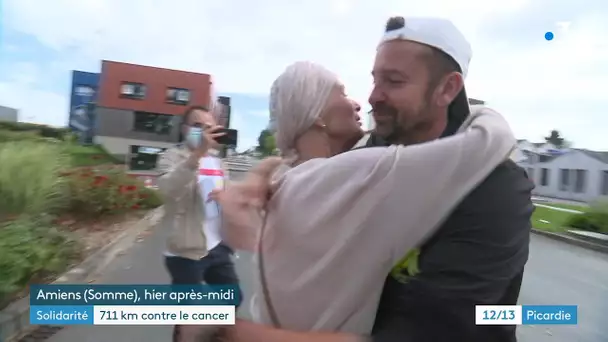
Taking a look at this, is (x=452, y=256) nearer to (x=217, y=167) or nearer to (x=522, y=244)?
(x=522, y=244)

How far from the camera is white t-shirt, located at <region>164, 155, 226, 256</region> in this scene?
5.32 feet

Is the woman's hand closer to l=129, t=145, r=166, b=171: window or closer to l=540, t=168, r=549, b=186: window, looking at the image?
→ l=540, t=168, r=549, b=186: window

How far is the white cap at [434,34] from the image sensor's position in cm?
62

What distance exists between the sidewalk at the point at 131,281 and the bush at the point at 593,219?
1.29 metres

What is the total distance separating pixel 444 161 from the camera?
0.54 m

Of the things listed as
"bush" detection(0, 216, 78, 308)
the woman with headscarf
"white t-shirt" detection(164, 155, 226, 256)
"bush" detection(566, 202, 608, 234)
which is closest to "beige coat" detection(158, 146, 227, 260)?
"white t-shirt" detection(164, 155, 226, 256)

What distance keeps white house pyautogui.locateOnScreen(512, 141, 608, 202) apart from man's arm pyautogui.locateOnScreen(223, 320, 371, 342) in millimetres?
804

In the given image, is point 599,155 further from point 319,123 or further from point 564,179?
point 319,123

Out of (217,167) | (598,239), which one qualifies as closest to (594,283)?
(598,239)

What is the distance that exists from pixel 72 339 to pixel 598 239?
2.00 meters

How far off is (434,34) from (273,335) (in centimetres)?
38

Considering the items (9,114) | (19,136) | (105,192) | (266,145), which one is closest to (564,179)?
(266,145)
